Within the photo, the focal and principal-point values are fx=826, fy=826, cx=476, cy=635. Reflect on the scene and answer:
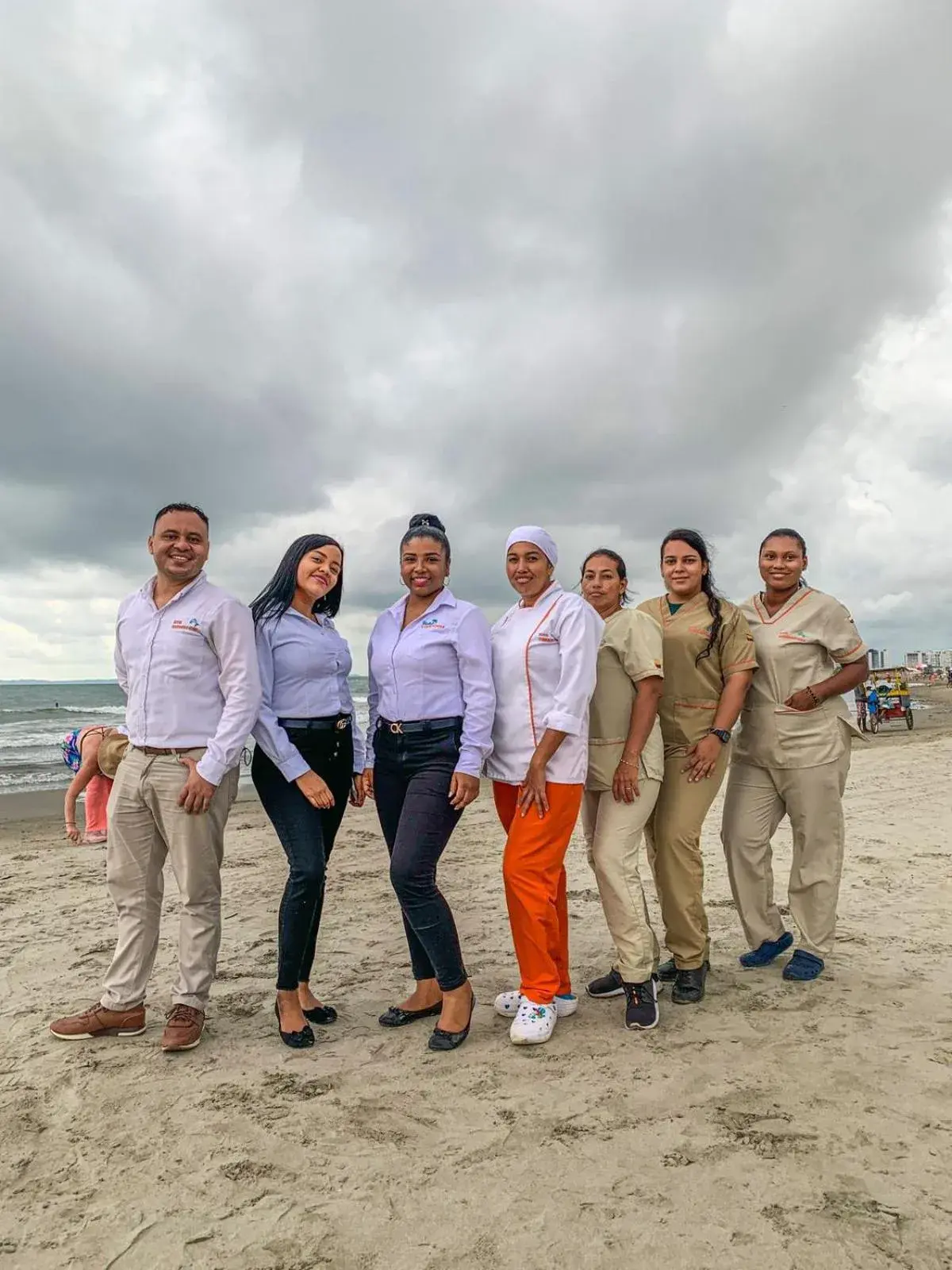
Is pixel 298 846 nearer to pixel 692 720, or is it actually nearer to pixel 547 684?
pixel 547 684

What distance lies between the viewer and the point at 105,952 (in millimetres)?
4605

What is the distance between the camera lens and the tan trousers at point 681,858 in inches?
144

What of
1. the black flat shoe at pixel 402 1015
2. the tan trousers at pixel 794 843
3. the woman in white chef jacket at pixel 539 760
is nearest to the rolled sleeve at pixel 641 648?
the woman in white chef jacket at pixel 539 760

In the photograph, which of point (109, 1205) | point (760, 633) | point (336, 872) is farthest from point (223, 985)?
point (760, 633)

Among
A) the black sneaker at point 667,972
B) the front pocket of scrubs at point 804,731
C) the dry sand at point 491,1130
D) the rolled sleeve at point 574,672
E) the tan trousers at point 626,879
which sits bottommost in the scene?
the dry sand at point 491,1130

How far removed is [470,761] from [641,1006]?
1.26 meters

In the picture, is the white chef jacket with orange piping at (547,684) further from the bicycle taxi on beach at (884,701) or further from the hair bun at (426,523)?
the bicycle taxi on beach at (884,701)

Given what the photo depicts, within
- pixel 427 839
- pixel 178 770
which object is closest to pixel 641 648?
pixel 427 839

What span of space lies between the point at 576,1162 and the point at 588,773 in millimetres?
1546

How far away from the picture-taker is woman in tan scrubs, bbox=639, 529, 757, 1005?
3676 mm

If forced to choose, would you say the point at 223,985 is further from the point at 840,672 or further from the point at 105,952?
the point at 840,672

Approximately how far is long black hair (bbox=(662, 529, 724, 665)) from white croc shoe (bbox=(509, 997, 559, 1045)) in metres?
1.63

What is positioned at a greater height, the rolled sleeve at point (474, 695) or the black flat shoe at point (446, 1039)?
the rolled sleeve at point (474, 695)

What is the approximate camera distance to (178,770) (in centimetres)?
333
